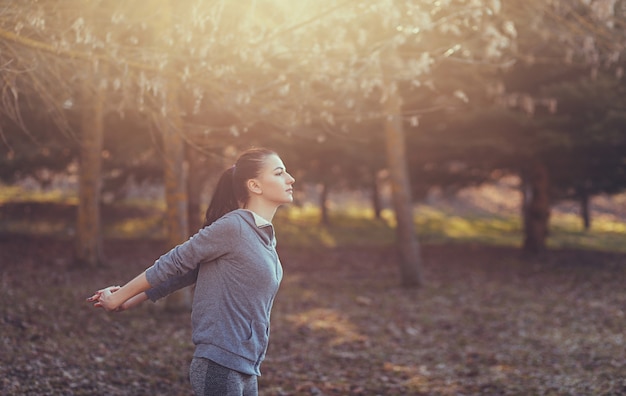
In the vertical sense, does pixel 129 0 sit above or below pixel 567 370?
above

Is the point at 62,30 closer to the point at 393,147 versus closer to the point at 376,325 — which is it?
the point at 376,325

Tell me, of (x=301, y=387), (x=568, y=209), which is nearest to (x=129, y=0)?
(x=301, y=387)

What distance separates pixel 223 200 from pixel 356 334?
25.3 feet

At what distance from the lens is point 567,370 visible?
28.2 feet

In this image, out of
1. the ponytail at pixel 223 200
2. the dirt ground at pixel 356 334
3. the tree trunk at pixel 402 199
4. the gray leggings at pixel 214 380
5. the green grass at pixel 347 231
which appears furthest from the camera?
the green grass at pixel 347 231

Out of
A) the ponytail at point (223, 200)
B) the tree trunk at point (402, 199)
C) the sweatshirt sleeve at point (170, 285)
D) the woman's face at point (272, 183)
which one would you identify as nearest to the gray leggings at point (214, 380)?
the sweatshirt sleeve at point (170, 285)

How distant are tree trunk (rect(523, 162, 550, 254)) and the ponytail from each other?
19359 millimetres

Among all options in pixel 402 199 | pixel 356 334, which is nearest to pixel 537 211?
pixel 402 199

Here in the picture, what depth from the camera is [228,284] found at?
138 inches

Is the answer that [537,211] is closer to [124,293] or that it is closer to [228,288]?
[228,288]

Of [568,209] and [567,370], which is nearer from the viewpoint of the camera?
[567,370]

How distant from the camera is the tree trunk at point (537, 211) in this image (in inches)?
856

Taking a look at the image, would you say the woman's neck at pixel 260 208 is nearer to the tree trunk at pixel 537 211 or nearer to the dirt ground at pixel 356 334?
the dirt ground at pixel 356 334

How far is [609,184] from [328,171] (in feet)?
37.1
